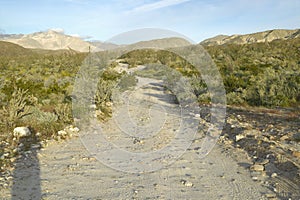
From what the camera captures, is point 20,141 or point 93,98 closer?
point 20,141

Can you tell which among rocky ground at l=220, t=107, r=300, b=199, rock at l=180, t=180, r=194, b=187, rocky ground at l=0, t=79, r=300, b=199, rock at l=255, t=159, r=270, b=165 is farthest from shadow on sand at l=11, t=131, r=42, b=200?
rock at l=255, t=159, r=270, b=165

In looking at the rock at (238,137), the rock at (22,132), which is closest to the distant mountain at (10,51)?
the rock at (22,132)

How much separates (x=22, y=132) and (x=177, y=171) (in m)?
4.01

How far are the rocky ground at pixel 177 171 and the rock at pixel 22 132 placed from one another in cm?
94

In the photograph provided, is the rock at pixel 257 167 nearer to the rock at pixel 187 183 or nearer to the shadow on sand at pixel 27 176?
the rock at pixel 187 183

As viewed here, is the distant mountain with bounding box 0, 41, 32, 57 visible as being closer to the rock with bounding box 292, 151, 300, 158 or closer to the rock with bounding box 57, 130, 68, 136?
the rock with bounding box 57, 130, 68, 136

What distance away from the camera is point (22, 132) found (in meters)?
6.82

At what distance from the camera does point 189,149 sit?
597 cm

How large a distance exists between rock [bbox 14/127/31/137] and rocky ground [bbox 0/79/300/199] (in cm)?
94

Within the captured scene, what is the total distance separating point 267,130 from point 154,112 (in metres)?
4.00

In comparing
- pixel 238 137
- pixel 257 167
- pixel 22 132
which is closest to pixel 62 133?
pixel 22 132

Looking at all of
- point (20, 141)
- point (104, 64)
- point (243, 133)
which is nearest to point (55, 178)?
point (20, 141)

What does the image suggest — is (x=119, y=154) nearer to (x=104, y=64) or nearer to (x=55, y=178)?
(x=55, y=178)

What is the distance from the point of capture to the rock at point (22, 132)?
6.74 meters
